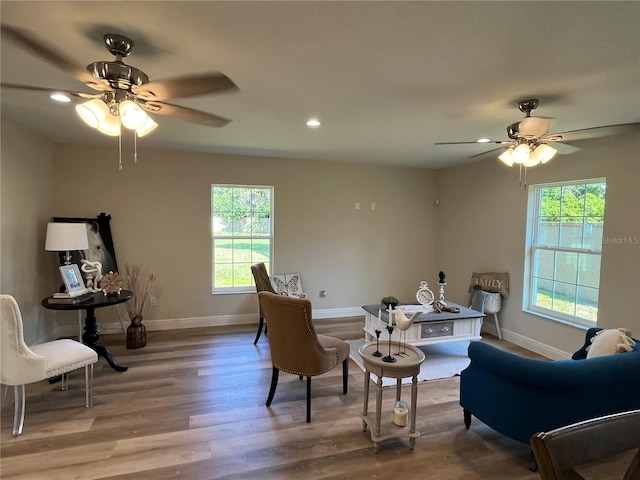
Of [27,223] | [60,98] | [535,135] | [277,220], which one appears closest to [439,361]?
[535,135]

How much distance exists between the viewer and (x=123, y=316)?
457cm

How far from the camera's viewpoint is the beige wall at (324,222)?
3344 mm

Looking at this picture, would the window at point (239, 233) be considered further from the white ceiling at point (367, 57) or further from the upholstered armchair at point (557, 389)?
the upholstered armchair at point (557, 389)

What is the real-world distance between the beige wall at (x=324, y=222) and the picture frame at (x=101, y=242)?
0.11m

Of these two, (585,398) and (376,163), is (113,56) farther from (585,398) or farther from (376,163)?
(376,163)

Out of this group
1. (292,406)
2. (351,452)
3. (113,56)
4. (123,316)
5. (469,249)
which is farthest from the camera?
(469,249)

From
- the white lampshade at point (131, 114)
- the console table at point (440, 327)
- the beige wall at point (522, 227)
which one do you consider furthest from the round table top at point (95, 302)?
the beige wall at point (522, 227)

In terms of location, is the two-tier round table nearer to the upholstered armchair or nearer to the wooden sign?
the upholstered armchair

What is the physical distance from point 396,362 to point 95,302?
282 cm

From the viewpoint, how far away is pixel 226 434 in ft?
7.95

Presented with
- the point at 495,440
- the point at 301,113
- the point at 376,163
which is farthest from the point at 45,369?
the point at 376,163

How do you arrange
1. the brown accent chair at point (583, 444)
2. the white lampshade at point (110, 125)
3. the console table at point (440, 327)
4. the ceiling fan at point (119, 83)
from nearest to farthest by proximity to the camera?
1. the brown accent chair at point (583, 444)
2. the ceiling fan at point (119, 83)
3. the white lampshade at point (110, 125)
4. the console table at point (440, 327)

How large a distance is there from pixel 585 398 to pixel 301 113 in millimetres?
2808

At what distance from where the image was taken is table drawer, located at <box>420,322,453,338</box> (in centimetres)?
371
